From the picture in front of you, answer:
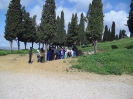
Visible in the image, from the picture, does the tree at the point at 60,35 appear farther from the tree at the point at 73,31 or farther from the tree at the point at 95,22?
the tree at the point at 95,22

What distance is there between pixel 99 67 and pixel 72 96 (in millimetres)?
8896

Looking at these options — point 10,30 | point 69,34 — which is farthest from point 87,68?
point 69,34

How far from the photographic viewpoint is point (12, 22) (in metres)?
44.6

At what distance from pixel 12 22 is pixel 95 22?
17.6 metres

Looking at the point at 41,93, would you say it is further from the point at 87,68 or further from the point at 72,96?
the point at 87,68

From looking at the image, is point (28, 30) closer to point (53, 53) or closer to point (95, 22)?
point (95, 22)

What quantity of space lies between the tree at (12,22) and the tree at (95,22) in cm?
1541

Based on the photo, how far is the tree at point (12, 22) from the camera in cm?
4453

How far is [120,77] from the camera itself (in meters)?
16.2

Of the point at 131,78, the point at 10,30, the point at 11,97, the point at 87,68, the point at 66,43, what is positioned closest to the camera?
the point at 11,97

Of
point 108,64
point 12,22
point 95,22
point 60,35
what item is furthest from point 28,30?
point 108,64

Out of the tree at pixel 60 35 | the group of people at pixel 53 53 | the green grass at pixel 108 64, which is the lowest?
the green grass at pixel 108 64

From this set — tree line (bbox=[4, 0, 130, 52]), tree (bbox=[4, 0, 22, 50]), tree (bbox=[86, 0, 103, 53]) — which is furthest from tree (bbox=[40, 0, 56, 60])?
tree (bbox=[86, 0, 103, 53])

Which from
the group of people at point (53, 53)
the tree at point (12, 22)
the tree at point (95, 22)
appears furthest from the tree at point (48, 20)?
the group of people at point (53, 53)
